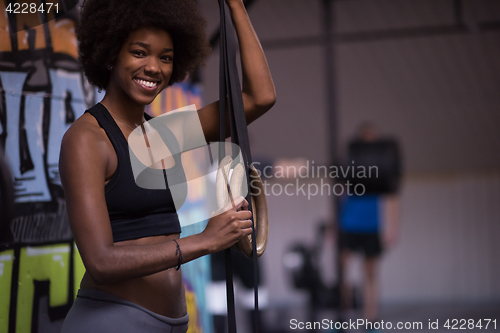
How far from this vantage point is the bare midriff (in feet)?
3.57

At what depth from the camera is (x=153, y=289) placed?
3.70ft

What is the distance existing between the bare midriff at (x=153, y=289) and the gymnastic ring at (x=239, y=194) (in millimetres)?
183

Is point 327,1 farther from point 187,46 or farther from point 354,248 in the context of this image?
point 187,46

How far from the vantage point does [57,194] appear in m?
1.82

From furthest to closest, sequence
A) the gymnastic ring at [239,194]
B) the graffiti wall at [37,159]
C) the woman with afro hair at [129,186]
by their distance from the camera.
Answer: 1. the graffiti wall at [37,159]
2. the gymnastic ring at [239,194]
3. the woman with afro hair at [129,186]

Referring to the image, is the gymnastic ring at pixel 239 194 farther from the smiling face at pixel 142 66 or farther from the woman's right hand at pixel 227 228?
the smiling face at pixel 142 66

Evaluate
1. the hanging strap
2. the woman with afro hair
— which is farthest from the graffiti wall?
the hanging strap

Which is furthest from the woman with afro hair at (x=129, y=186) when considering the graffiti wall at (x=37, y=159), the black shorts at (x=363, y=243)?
the black shorts at (x=363, y=243)

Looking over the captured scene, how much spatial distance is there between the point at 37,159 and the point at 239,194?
1.03 m

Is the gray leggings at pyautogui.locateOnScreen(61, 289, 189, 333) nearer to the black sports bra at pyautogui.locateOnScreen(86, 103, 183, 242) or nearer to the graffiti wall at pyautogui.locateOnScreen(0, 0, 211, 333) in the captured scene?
the black sports bra at pyautogui.locateOnScreen(86, 103, 183, 242)

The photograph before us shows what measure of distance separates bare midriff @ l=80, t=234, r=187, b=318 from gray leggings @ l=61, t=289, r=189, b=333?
0.02 meters

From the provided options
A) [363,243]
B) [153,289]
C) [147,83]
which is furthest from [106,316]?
[363,243]

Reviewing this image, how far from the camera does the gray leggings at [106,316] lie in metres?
1.05

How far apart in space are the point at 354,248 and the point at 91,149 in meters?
3.34
